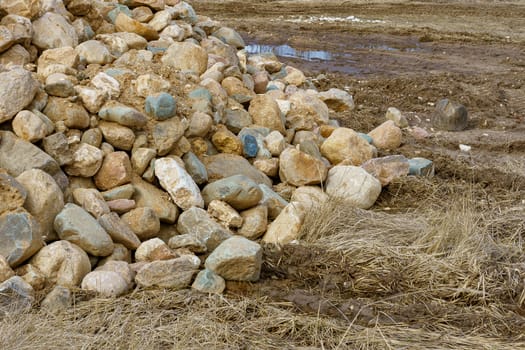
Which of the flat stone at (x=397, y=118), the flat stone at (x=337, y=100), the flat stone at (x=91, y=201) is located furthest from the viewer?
the flat stone at (x=337, y=100)

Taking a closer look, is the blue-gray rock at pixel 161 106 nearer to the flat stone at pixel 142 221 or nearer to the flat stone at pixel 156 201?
the flat stone at pixel 156 201

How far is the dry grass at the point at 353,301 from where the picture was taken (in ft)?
12.1

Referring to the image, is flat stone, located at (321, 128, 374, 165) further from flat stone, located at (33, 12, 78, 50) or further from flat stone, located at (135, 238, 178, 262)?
flat stone, located at (33, 12, 78, 50)

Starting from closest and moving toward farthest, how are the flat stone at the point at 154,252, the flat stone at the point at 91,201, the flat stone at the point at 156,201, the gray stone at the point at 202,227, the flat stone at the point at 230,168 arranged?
the flat stone at the point at 154,252 < the flat stone at the point at 91,201 < the gray stone at the point at 202,227 < the flat stone at the point at 156,201 < the flat stone at the point at 230,168

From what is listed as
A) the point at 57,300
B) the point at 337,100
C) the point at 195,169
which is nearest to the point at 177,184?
the point at 195,169

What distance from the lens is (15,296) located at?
3832mm

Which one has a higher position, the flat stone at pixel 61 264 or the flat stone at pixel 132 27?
the flat stone at pixel 132 27

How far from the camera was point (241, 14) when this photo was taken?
20.1 m

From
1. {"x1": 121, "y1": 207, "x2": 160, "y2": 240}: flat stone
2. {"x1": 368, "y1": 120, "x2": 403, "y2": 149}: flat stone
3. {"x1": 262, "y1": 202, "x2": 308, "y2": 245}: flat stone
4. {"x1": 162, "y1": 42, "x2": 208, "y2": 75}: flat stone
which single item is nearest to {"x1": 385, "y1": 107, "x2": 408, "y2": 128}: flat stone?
{"x1": 368, "y1": 120, "x2": 403, "y2": 149}: flat stone

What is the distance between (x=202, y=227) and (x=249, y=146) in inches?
51.9

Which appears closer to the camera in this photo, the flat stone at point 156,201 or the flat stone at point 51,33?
the flat stone at point 156,201

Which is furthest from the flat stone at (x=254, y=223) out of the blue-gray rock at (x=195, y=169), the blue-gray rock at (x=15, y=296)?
the blue-gray rock at (x=15, y=296)

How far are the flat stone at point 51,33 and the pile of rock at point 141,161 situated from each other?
1 cm

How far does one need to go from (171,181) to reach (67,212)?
0.92m
